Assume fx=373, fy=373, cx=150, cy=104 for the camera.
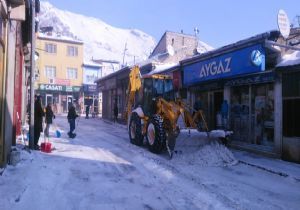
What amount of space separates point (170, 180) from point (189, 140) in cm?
343

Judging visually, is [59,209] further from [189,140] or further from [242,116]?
[242,116]

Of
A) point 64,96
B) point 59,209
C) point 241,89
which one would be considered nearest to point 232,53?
point 241,89

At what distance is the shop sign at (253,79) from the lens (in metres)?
12.6

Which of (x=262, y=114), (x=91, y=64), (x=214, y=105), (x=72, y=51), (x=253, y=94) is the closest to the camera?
(x=262, y=114)

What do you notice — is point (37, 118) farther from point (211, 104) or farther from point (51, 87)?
point (51, 87)

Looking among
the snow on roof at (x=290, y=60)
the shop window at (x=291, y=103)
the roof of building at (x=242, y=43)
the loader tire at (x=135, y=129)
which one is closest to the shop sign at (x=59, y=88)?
the roof of building at (x=242, y=43)

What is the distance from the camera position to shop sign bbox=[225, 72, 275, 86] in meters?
12.6

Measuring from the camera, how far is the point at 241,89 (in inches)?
574

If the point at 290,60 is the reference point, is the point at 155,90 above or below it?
below

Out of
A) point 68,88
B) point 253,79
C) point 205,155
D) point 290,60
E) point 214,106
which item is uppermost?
point 68,88

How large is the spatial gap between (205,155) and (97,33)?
5926 inches

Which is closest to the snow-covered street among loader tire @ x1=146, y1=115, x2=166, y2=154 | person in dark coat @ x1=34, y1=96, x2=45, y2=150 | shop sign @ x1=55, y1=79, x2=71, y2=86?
loader tire @ x1=146, y1=115, x2=166, y2=154

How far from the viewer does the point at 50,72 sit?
4853cm

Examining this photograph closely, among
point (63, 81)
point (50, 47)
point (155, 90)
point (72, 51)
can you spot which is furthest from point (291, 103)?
point (72, 51)
